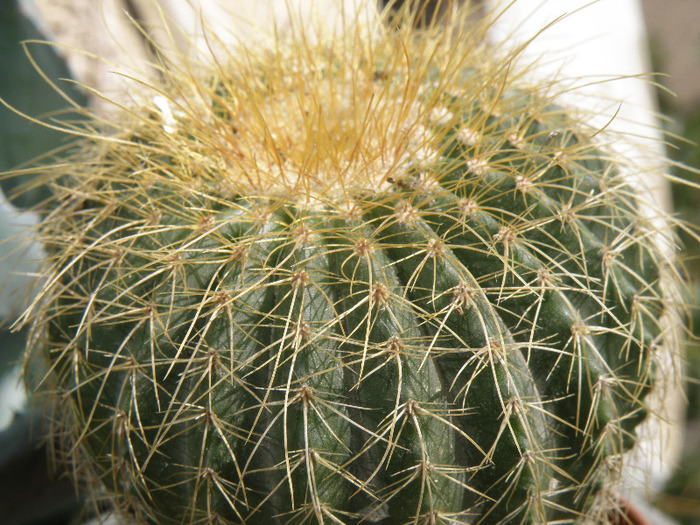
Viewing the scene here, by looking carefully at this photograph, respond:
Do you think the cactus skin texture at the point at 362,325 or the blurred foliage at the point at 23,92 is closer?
the cactus skin texture at the point at 362,325

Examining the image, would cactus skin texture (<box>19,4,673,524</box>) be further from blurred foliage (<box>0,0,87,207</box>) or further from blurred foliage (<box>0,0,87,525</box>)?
blurred foliage (<box>0,0,87,207</box>)

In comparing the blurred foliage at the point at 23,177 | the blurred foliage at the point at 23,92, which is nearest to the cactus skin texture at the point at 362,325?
the blurred foliage at the point at 23,177

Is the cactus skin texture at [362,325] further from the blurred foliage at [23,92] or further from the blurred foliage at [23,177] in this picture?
the blurred foliage at [23,92]

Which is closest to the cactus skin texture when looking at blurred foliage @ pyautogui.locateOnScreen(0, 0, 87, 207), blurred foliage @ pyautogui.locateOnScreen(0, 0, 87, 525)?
blurred foliage @ pyautogui.locateOnScreen(0, 0, 87, 525)

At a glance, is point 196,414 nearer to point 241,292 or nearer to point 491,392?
point 241,292

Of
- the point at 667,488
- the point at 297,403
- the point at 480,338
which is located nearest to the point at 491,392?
the point at 480,338

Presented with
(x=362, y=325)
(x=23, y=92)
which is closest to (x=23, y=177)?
(x=23, y=92)

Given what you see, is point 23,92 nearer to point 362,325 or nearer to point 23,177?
point 23,177

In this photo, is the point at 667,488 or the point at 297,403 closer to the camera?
the point at 297,403
